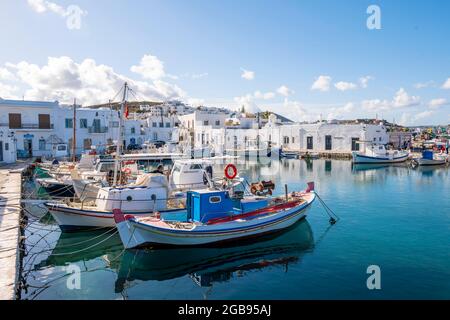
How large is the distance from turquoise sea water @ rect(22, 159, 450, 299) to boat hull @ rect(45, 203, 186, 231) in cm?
48

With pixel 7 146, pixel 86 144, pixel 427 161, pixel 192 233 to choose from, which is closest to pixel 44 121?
pixel 86 144

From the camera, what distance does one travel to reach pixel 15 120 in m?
46.7

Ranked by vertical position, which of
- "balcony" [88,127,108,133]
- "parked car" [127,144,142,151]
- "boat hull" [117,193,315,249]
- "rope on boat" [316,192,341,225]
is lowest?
"rope on boat" [316,192,341,225]

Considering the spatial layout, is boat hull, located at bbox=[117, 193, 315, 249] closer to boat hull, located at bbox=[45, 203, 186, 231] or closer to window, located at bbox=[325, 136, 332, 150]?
boat hull, located at bbox=[45, 203, 186, 231]

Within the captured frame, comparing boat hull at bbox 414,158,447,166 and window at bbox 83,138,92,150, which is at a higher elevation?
window at bbox 83,138,92,150

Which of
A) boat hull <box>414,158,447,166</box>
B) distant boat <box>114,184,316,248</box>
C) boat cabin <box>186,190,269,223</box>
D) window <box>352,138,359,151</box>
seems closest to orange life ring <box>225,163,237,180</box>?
distant boat <box>114,184,316,248</box>

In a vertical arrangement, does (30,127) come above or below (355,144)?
above

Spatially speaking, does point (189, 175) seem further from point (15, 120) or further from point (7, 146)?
point (15, 120)

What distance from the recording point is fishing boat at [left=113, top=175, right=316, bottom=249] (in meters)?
14.5

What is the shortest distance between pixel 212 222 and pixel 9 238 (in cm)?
797

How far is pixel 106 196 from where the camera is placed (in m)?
17.7

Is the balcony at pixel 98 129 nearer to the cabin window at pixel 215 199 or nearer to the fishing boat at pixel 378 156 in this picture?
the fishing boat at pixel 378 156
